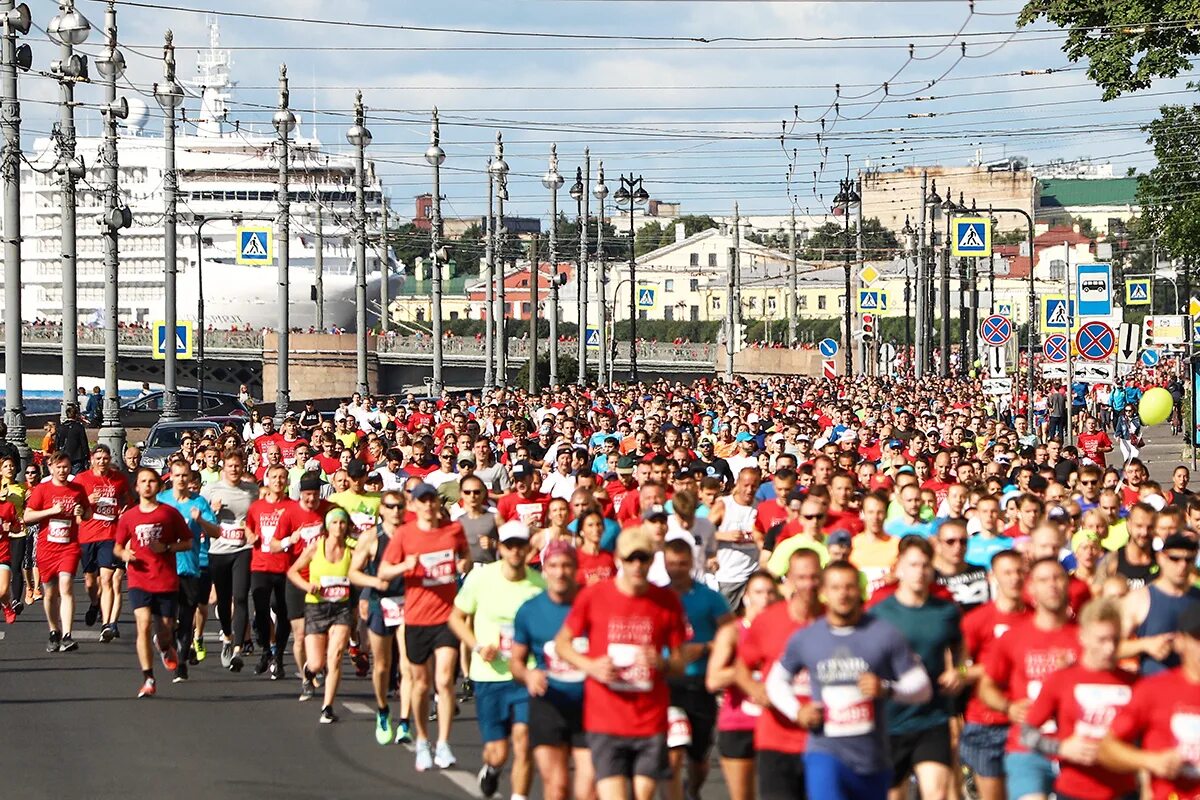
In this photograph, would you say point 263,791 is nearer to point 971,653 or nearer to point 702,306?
point 971,653

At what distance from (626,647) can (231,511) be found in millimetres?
8301

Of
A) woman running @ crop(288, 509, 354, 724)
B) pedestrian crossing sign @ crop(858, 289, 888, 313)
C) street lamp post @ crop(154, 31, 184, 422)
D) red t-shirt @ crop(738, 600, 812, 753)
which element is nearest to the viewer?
red t-shirt @ crop(738, 600, 812, 753)

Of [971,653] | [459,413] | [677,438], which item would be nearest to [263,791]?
[971,653]

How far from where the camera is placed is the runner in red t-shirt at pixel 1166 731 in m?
7.22

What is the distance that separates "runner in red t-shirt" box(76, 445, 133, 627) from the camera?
18.2m

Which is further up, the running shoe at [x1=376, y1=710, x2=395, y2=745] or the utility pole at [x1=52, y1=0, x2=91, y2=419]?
the utility pole at [x1=52, y1=0, x2=91, y2=419]

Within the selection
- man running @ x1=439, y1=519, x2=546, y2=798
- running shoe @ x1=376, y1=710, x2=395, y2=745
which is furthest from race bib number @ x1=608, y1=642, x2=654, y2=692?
running shoe @ x1=376, y1=710, x2=395, y2=745

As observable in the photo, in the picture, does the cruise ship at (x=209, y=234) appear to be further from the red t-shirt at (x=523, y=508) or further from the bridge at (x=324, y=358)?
the red t-shirt at (x=523, y=508)

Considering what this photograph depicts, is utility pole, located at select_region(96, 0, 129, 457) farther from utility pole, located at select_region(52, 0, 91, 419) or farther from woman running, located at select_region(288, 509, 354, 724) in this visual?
woman running, located at select_region(288, 509, 354, 724)

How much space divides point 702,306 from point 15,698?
148m

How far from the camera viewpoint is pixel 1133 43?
31.4 m

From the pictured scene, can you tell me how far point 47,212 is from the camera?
146375mm

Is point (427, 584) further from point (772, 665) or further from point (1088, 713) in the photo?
point (1088, 713)

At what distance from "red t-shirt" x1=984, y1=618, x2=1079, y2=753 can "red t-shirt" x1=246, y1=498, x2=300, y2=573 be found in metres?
7.69
